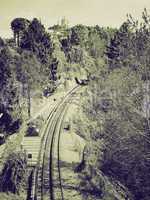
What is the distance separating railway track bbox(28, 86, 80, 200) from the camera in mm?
29891

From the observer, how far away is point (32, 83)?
6694cm

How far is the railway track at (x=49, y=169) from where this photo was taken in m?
29.9

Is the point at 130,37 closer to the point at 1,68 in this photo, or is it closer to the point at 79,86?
the point at 1,68

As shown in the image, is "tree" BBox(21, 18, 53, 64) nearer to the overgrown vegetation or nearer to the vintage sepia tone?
the vintage sepia tone

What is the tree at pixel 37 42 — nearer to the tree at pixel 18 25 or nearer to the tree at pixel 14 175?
the tree at pixel 18 25

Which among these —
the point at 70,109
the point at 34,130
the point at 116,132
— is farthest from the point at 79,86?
the point at 116,132

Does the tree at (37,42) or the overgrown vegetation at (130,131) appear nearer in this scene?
the overgrown vegetation at (130,131)

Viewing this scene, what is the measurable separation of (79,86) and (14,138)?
44023 mm

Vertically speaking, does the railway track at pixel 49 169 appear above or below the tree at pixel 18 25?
below

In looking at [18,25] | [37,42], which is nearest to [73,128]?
[37,42]

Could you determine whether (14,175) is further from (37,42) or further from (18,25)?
(18,25)

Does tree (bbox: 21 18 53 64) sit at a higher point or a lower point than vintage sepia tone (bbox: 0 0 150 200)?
higher

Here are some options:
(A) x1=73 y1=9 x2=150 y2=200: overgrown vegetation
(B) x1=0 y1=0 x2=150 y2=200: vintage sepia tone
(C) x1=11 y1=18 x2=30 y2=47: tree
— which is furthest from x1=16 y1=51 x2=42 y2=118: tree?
(C) x1=11 y1=18 x2=30 y2=47: tree

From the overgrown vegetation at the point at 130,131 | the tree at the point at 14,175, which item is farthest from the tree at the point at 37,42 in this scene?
the tree at the point at 14,175
